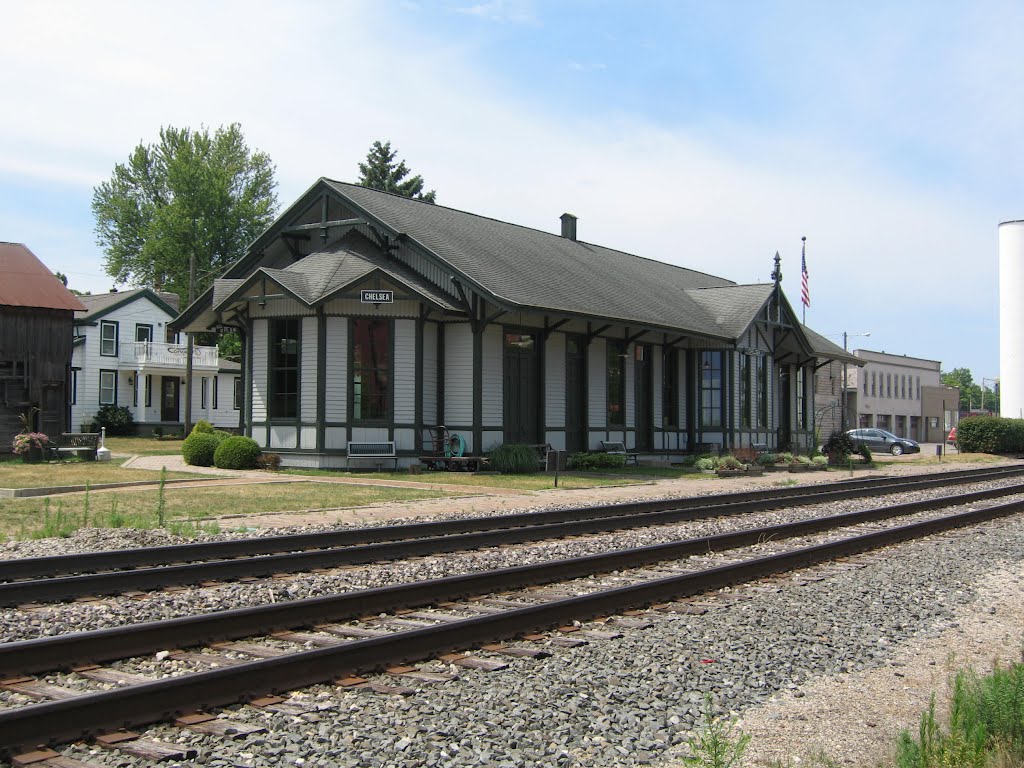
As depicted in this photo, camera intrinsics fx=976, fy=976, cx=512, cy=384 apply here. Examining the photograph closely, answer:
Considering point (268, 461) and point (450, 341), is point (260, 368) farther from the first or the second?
point (450, 341)

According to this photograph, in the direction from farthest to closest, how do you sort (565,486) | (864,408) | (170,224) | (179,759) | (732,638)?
(864,408) < (170,224) < (565,486) < (732,638) < (179,759)

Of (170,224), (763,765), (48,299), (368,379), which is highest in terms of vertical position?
(170,224)

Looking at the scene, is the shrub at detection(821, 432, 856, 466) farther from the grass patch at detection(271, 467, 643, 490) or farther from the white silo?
the white silo

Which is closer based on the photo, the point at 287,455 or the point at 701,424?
the point at 287,455

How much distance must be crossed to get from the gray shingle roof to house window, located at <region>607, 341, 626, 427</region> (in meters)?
1.33

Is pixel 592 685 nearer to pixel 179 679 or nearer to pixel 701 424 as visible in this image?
pixel 179 679

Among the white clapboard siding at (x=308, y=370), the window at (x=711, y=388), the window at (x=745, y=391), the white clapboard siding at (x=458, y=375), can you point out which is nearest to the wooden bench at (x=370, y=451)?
the white clapboard siding at (x=308, y=370)

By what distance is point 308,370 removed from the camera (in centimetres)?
2320

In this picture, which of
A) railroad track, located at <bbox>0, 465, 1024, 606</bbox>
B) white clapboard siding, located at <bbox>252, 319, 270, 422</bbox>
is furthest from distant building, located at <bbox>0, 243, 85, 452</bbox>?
railroad track, located at <bbox>0, 465, 1024, 606</bbox>

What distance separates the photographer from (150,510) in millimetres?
14352

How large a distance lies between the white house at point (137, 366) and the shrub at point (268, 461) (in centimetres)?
2303

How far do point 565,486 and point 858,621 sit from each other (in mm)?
12858

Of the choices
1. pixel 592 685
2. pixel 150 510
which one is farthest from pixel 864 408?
pixel 592 685

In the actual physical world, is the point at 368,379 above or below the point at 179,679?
above
